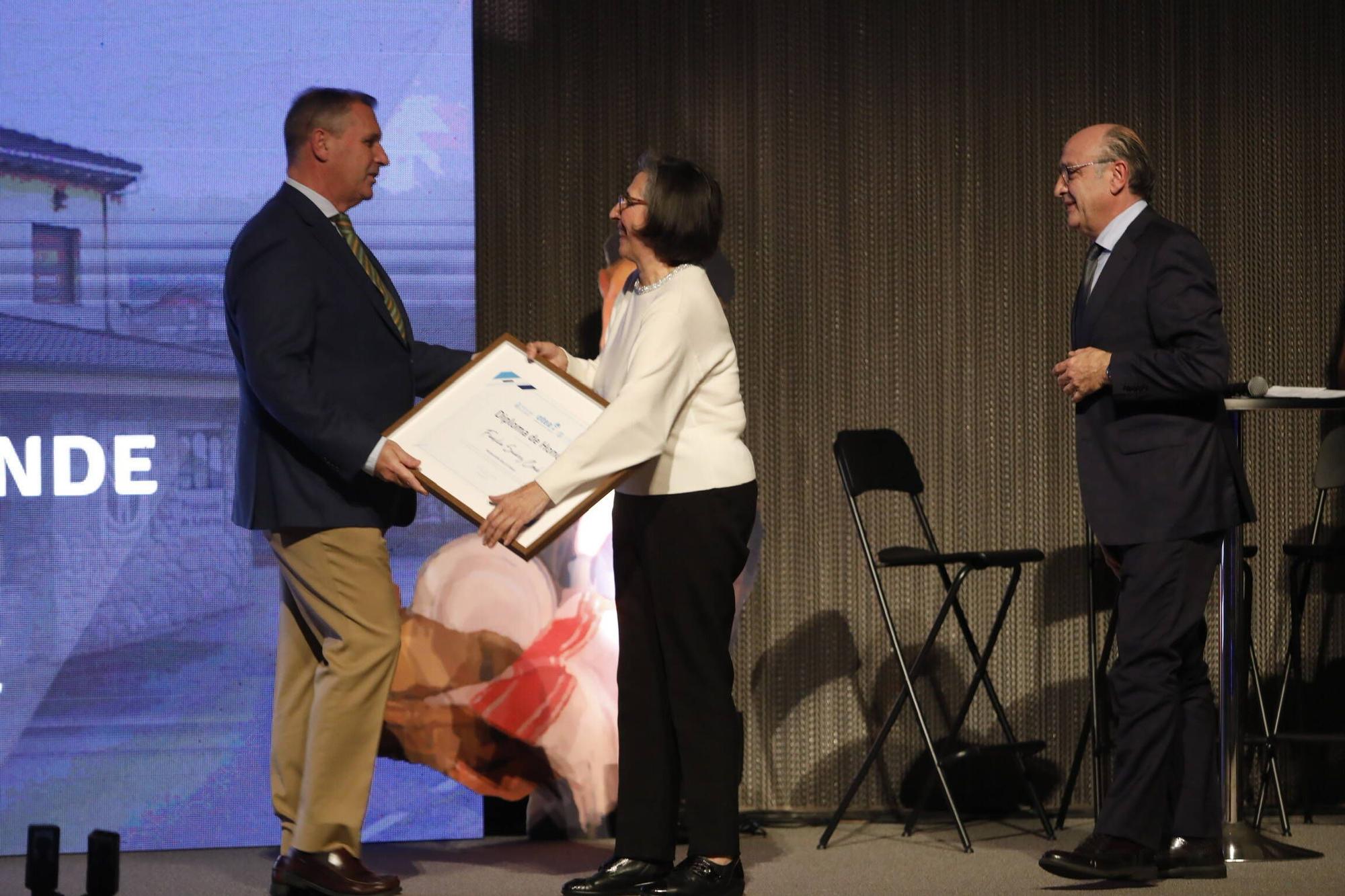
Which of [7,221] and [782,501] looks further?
[782,501]

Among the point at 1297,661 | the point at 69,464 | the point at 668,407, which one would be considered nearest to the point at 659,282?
the point at 668,407

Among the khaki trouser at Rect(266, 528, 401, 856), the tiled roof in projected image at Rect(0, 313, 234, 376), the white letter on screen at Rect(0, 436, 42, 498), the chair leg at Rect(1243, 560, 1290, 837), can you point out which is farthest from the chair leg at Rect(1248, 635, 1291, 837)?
the white letter on screen at Rect(0, 436, 42, 498)

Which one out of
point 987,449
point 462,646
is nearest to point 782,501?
point 987,449

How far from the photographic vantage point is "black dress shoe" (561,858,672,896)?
3066mm

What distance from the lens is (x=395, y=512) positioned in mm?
3238

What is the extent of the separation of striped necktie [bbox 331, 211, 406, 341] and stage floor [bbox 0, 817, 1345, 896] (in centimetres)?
130

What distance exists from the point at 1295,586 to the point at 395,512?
2776 mm

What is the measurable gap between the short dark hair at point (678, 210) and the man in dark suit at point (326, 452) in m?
0.65

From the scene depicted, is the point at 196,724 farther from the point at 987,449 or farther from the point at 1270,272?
the point at 1270,272

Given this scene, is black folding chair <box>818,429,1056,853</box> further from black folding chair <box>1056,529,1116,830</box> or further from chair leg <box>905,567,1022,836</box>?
black folding chair <box>1056,529,1116,830</box>

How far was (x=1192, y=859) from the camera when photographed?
10.8 feet

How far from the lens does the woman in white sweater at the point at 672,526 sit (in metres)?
2.94

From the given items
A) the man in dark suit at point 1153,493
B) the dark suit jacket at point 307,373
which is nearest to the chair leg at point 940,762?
the man in dark suit at point 1153,493

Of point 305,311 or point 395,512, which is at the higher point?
point 305,311
